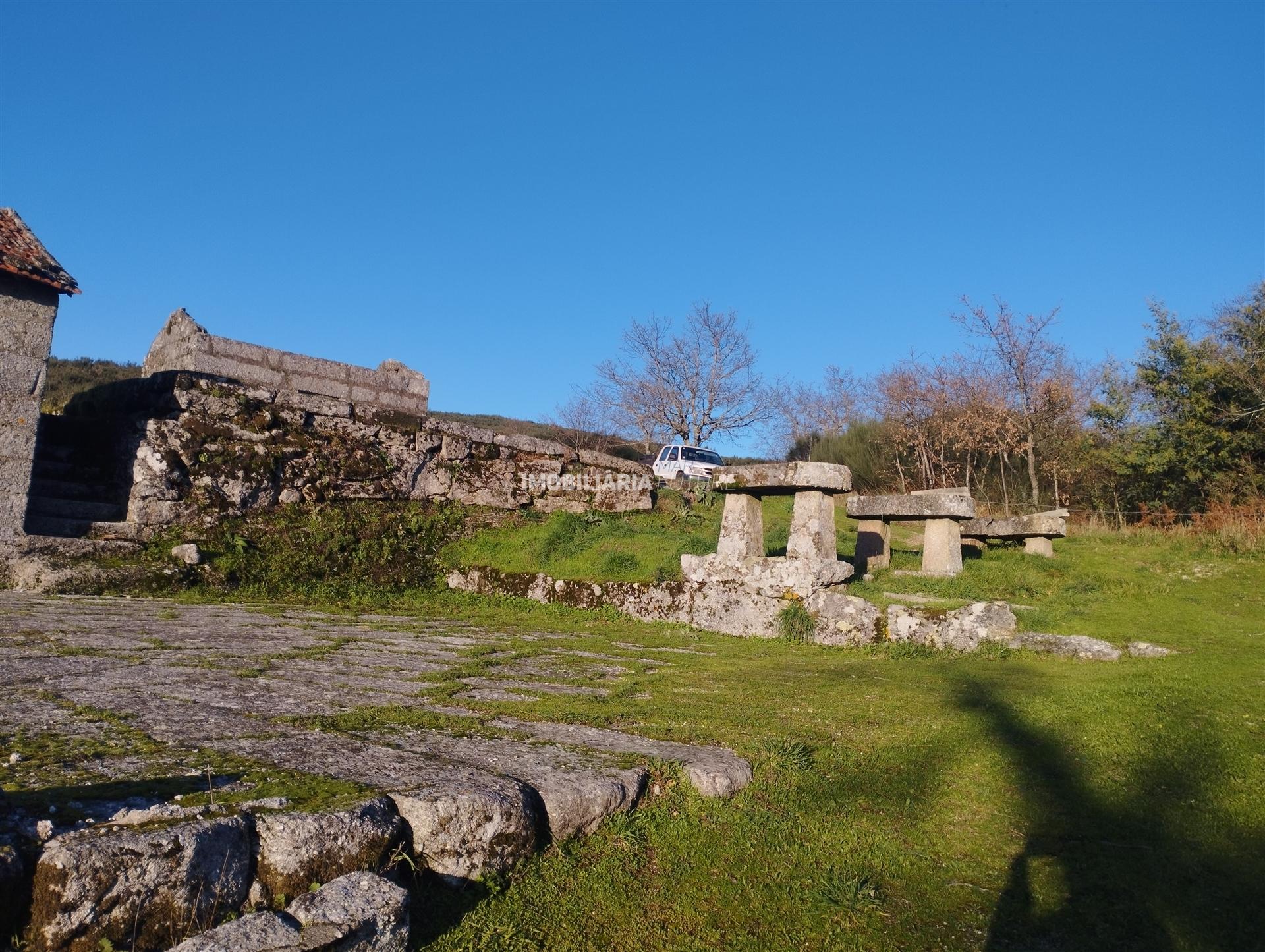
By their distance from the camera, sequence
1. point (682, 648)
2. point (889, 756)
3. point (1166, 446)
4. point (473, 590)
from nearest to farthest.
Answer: point (889, 756) < point (682, 648) < point (473, 590) < point (1166, 446)

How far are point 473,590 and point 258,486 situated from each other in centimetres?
242

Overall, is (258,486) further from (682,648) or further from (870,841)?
(870,841)

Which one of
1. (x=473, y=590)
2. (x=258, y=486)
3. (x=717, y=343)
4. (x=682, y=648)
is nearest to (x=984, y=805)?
(x=682, y=648)

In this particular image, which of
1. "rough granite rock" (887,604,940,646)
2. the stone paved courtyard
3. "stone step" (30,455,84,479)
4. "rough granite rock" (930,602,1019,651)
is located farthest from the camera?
"stone step" (30,455,84,479)

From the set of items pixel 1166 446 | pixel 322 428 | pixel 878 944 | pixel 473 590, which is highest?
pixel 1166 446

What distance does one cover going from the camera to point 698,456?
28203 mm

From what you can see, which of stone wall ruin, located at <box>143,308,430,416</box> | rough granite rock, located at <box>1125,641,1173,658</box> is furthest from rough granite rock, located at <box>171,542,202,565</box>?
rough granite rock, located at <box>1125,641,1173,658</box>

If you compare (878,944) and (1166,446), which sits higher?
(1166,446)

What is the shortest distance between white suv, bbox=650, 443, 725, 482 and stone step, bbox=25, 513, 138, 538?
65.0ft

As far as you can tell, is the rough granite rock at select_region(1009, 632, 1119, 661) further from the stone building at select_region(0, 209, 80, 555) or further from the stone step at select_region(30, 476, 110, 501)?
the stone step at select_region(30, 476, 110, 501)

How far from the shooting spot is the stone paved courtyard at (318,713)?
7.87 ft

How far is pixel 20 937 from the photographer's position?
1.60m

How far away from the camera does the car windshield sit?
27953 millimetres

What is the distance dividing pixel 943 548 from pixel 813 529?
75.7 inches
